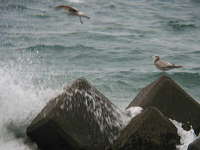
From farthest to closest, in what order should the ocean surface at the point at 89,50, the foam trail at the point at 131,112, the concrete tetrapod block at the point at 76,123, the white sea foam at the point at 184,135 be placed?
the ocean surface at the point at 89,50 < the foam trail at the point at 131,112 < the white sea foam at the point at 184,135 < the concrete tetrapod block at the point at 76,123

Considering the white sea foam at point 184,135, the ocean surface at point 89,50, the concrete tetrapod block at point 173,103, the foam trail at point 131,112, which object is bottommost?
the ocean surface at point 89,50

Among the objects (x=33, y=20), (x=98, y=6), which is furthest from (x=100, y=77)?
(x=98, y=6)

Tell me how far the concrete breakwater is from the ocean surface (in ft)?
1.81

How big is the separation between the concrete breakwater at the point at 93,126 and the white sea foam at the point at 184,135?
5.8 inches

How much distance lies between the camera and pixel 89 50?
46.0 feet

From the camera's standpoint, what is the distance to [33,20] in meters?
17.4

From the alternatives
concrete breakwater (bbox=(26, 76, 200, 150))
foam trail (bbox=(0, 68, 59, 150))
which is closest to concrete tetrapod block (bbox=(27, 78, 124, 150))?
concrete breakwater (bbox=(26, 76, 200, 150))

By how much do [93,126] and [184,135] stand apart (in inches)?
48.5

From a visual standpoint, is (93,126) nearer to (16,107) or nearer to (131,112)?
(131,112)

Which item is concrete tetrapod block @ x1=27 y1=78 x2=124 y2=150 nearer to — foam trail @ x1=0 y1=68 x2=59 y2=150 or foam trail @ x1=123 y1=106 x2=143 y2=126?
foam trail @ x1=123 y1=106 x2=143 y2=126

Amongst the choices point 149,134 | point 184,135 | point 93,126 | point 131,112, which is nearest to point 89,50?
point 131,112

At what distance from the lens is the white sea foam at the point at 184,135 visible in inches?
244

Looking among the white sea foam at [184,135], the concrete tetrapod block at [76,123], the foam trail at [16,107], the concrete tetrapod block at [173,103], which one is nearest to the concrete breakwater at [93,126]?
A: the concrete tetrapod block at [76,123]

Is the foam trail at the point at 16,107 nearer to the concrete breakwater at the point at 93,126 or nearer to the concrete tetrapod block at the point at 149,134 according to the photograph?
the concrete breakwater at the point at 93,126
